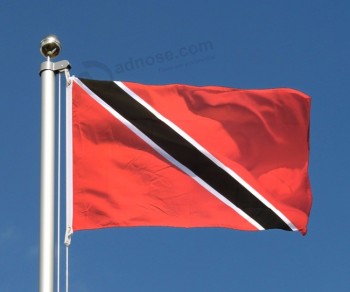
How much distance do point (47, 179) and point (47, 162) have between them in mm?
196

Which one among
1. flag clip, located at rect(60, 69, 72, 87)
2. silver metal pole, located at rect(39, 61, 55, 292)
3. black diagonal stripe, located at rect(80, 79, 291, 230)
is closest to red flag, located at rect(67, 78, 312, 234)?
black diagonal stripe, located at rect(80, 79, 291, 230)

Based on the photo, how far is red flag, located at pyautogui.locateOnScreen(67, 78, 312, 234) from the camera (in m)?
11.2

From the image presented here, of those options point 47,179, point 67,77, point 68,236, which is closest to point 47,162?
point 47,179

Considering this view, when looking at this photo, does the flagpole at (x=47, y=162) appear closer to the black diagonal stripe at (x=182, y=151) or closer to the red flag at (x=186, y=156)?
the red flag at (x=186, y=156)

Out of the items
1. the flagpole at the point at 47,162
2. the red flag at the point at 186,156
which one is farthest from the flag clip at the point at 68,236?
the flagpole at the point at 47,162

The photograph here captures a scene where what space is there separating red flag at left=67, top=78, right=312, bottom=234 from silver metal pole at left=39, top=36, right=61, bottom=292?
1053 mm

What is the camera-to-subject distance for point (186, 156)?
39.0ft

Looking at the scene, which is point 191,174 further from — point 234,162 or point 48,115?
point 48,115

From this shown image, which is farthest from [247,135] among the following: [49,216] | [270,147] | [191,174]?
[49,216]

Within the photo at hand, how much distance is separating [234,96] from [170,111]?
3.11 feet

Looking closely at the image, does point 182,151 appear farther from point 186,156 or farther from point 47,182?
point 47,182

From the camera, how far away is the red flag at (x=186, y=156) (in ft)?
36.9

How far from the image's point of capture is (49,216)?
9.33 metres

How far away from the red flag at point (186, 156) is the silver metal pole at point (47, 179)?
1.05 m
